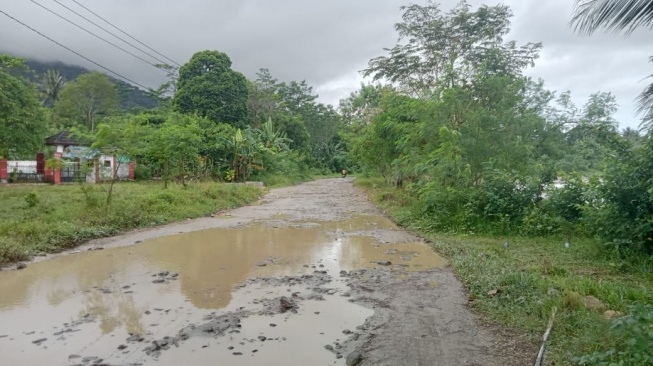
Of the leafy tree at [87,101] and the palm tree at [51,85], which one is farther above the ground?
the palm tree at [51,85]

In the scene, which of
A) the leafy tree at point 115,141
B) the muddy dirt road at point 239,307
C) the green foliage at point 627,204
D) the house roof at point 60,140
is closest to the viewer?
the muddy dirt road at point 239,307

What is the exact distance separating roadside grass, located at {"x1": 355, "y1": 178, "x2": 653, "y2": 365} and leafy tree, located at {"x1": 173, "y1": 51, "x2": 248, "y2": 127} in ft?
81.9

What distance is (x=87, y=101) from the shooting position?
46.2m

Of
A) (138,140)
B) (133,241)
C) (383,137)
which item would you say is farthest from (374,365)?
(383,137)

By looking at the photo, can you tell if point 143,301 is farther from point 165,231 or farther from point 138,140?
point 138,140

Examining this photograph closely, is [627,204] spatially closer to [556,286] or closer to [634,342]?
[556,286]

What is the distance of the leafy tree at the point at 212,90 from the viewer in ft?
102

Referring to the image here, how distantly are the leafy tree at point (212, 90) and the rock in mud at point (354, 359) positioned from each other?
28.2 meters

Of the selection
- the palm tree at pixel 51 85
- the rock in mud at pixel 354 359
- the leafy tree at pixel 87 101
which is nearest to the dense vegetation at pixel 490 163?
the rock in mud at pixel 354 359

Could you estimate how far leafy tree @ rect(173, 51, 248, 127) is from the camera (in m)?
31.0

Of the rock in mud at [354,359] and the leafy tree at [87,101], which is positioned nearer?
the rock in mud at [354,359]

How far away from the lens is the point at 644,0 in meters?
2.18

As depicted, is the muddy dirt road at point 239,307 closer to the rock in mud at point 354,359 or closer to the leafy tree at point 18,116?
the rock in mud at point 354,359

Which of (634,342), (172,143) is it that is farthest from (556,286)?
(172,143)
